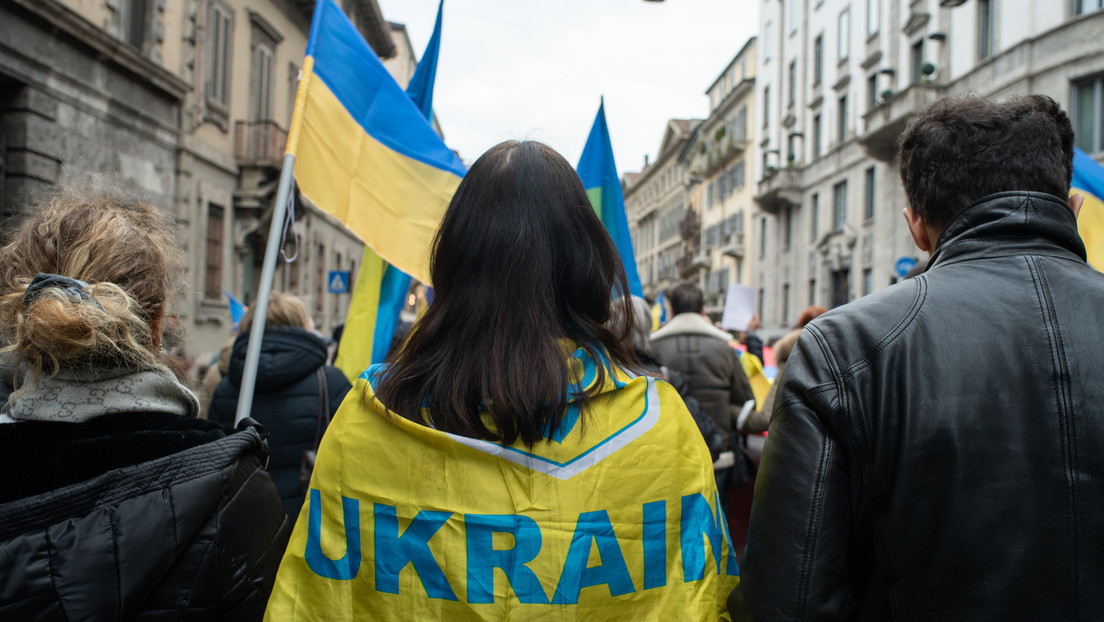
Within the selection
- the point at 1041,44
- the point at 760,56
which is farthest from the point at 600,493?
the point at 760,56

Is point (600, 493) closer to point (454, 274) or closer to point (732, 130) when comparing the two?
point (454, 274)

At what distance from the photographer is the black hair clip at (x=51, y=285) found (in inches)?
63.0

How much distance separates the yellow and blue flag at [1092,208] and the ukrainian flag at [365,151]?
3.26 m

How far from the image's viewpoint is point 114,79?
1175cm

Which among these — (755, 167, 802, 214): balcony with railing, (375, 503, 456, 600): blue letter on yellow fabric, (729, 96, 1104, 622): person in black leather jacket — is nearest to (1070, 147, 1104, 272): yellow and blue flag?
(729, 96, 1104, 622): person in black leather jacket

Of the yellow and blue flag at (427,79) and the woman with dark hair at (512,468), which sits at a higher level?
the yellow and blue flag at (427,79)

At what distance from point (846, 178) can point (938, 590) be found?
30.6 m

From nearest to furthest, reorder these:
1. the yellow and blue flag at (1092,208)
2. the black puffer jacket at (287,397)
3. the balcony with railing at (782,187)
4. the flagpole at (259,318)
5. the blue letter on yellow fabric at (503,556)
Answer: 1. the blue letter on yellow fabric at (503,556)
2. the flagpole at (259,318)
3. the black puffer jacket at (287,397)
4. the yellow and blue flag at (1092,208)
5. the balcony with railing at (782,187)

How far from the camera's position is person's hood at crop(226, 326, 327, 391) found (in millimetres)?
3719

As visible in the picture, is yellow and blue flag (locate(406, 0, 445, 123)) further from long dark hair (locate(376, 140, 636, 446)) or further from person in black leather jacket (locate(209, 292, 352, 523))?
long dark hair (locate(376, 140, 636, 446))

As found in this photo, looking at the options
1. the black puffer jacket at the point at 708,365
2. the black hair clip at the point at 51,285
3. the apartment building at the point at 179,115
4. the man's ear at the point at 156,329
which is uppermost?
the apartment building at the point at 179,115

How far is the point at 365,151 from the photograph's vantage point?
3.90m

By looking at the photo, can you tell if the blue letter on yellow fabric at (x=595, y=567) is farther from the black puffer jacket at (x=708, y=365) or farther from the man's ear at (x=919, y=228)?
the black puffer jacket at (x=708, y=365)

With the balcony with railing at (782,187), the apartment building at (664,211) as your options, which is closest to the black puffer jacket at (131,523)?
the balcony with railing at (782,187)
